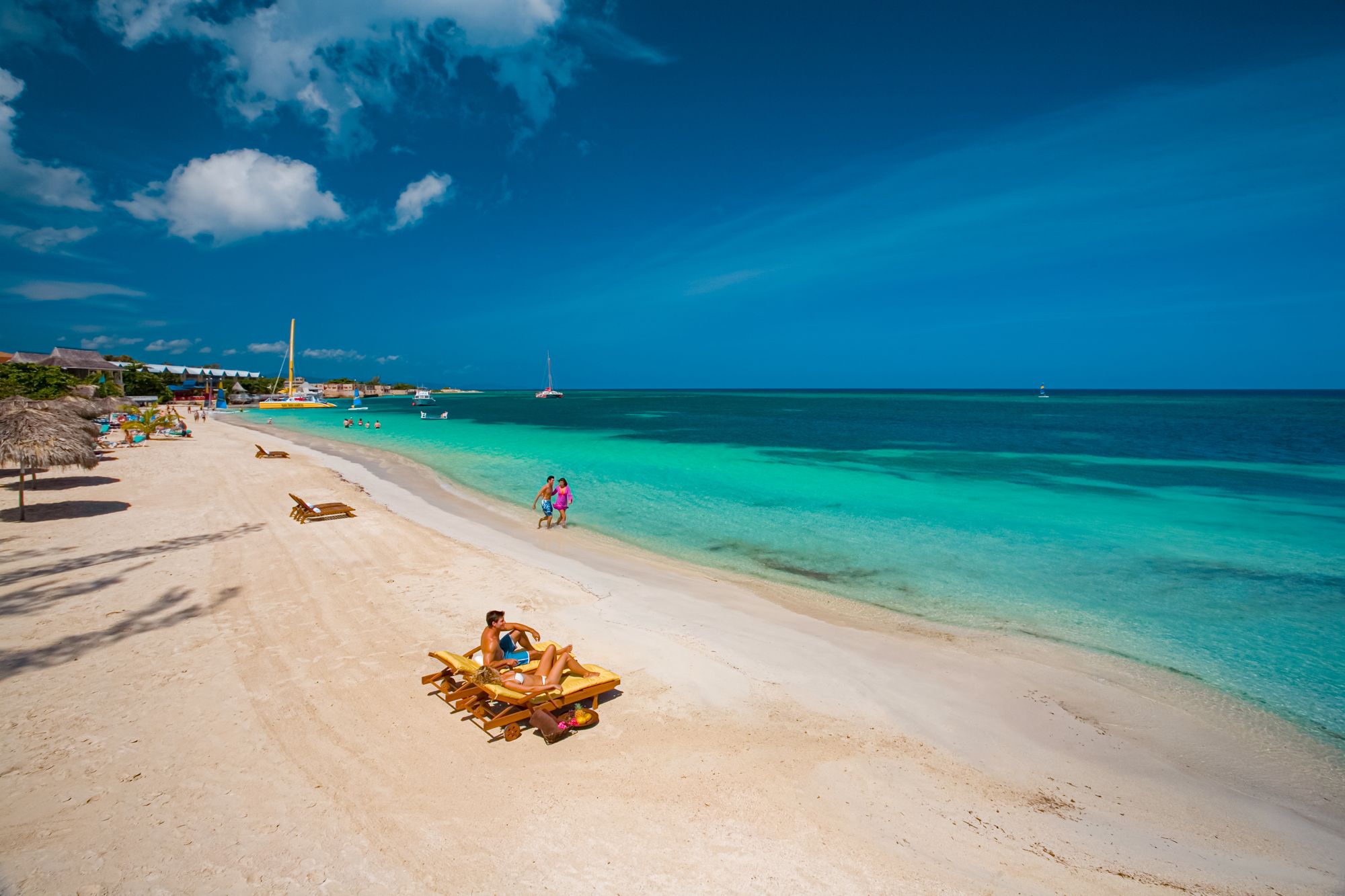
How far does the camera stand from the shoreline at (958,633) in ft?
21.8

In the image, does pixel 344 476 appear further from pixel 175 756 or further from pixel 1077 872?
pixel 1077 872

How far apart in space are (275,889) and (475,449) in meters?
30.8

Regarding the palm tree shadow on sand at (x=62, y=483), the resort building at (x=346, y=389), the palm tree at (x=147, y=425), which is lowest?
the palm tree shadow on sand at (x=62, y=483)

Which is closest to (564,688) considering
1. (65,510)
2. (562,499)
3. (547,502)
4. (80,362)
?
(562,499)

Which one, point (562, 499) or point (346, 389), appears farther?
point (346, 389)

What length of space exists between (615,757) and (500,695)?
121cm

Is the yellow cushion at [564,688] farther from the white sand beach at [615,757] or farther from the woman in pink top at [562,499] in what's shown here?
the woman in pink top at [562,499]

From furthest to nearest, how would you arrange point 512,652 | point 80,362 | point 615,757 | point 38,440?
point 80,362 < point 38,440 < point 512,652 < point 615,757

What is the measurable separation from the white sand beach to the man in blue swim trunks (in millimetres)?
627

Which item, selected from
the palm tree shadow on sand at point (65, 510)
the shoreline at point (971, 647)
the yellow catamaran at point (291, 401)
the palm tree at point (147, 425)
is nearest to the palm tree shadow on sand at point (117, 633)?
the shoreline at point (971, 647)

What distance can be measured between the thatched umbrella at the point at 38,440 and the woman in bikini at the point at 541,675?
13.4 metres

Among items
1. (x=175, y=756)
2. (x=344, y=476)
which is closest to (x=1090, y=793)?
(x=175, y=756)

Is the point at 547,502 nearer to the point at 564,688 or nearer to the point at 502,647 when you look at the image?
the point at 502,647

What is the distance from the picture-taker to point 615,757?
5.13 m
